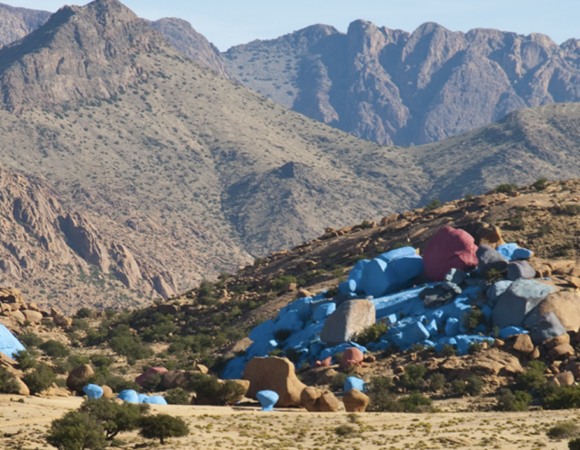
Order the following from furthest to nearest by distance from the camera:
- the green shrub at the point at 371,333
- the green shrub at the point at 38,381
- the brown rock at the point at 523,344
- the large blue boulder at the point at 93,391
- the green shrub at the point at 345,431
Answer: the green shrub at the point at 371,333 < the brown rock at the point at 523,344 < the green shrub at the point at 38,381 < the large blue boulder at the point at 93,391 < the green shrub at the point at 345,431

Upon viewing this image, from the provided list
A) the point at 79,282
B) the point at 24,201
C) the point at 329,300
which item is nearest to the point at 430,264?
the point at 329,300

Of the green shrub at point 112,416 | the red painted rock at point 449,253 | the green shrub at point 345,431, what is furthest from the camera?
the red painted rock at point 449,253

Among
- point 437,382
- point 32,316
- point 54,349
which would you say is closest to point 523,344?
point 437,382

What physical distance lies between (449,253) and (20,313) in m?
32.4

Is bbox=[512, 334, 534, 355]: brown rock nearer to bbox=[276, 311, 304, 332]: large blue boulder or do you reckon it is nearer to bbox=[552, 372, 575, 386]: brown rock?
bbox=[552, 372, 575, 386]: brown rock

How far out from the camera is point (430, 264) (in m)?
57.5

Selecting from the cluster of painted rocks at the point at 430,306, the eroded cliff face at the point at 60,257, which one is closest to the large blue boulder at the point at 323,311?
the cluster of painted rocks at the point at 430,306

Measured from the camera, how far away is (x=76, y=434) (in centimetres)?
3103

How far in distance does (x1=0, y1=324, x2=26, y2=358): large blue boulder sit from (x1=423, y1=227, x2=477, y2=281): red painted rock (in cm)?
2496

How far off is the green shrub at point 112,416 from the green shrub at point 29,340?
28367 mm

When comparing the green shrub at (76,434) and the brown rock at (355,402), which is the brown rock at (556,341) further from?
the green shrub at (76,434)

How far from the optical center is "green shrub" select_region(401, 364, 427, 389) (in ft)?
149

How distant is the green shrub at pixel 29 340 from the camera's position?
61.6 m

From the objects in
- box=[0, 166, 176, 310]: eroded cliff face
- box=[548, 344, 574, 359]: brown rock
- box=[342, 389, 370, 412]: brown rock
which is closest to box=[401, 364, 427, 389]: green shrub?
box=[342, 389, 370, 412]: brown rock
